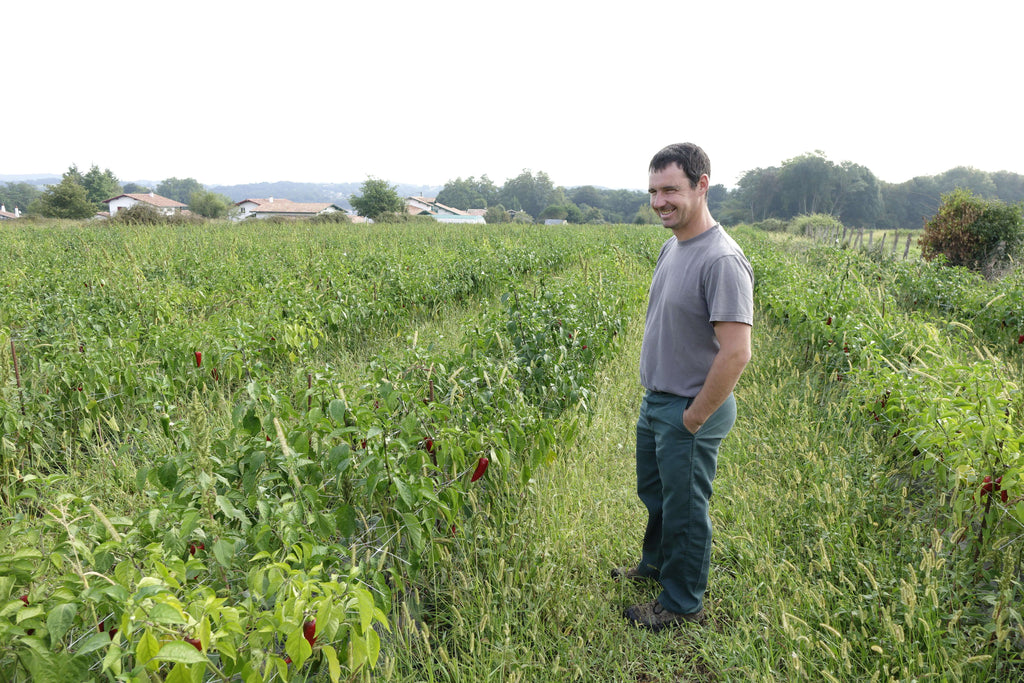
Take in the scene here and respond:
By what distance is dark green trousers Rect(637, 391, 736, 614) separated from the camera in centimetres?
245

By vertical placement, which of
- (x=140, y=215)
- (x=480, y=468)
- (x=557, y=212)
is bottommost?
(x=480, y=468)

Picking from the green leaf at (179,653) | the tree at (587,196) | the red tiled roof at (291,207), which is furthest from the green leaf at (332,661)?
the tree at (587,196)

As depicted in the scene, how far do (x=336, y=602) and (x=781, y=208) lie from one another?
93.8 metres

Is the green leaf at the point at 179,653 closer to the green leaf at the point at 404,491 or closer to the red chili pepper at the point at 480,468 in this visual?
the green leaf at the point at 404,491

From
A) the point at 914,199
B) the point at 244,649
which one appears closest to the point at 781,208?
the point at 914,199

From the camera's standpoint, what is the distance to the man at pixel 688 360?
224 cm

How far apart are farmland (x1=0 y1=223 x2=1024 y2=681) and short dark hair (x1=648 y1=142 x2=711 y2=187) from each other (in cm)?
133

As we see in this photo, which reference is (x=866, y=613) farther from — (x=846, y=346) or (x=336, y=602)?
(x=846, y=346)

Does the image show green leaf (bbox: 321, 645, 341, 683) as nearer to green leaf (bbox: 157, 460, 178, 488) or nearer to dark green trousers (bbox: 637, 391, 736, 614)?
green leaf (bbox: 157, 460, 178, 488)

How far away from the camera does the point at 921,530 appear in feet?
9.83

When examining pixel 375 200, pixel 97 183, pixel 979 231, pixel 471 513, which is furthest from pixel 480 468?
pixel 97 183

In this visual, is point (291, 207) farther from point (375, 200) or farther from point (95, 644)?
point (95, 644)

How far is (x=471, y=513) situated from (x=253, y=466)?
4.22 ft

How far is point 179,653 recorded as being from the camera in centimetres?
121
